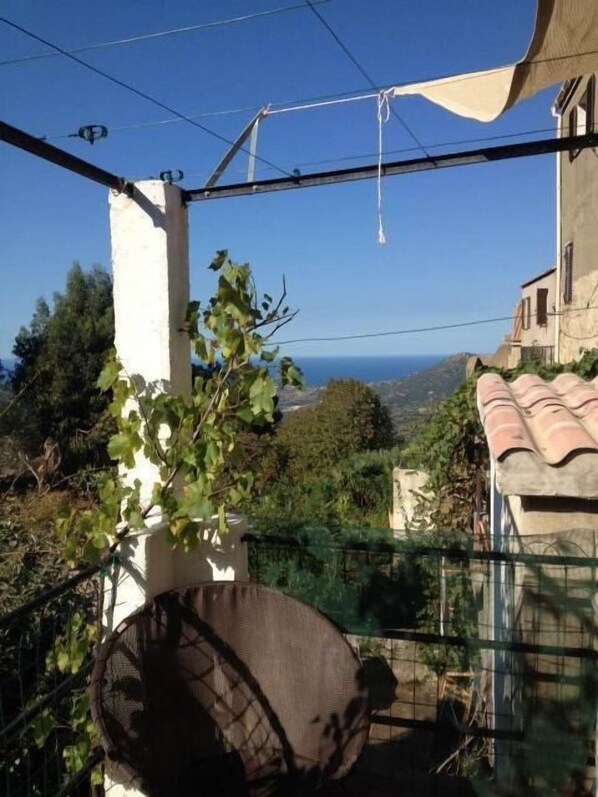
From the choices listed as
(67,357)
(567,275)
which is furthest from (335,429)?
(67,357)

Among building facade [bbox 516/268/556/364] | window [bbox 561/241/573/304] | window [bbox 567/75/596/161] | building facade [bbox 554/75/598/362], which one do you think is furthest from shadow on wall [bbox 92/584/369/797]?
building facade [bbox 516/268/556/364]

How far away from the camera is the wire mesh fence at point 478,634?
2.44 m

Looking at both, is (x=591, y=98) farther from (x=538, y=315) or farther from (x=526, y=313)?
(x=526, y=313)

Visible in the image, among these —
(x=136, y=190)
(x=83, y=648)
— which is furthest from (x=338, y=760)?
(x=136, y=190)

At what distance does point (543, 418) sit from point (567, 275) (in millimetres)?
9054

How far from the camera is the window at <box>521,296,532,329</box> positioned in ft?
62.3

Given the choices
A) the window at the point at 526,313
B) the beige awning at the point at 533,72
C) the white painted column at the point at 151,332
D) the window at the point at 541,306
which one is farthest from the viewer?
the window at the point at 526,313

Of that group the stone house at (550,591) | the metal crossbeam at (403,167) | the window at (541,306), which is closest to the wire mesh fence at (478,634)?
the stone house at (550,591)

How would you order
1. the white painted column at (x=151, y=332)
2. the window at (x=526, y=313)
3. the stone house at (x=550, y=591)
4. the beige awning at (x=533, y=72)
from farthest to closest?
the window at (x=526, y=313), the beige awning at (x=533, y=72), the white painted column at (x=151, y=332), the stone house at (x=550, y=591)

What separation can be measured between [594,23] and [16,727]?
365cm

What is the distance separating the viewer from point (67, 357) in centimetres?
1703

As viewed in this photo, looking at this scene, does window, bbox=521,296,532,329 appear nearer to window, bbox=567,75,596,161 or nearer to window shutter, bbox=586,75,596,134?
window, bbox=567,75,596,161

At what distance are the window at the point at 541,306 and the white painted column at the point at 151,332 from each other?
613 inches

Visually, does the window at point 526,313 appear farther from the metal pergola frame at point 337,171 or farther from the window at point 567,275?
the metal pergola frame at point 337,171
